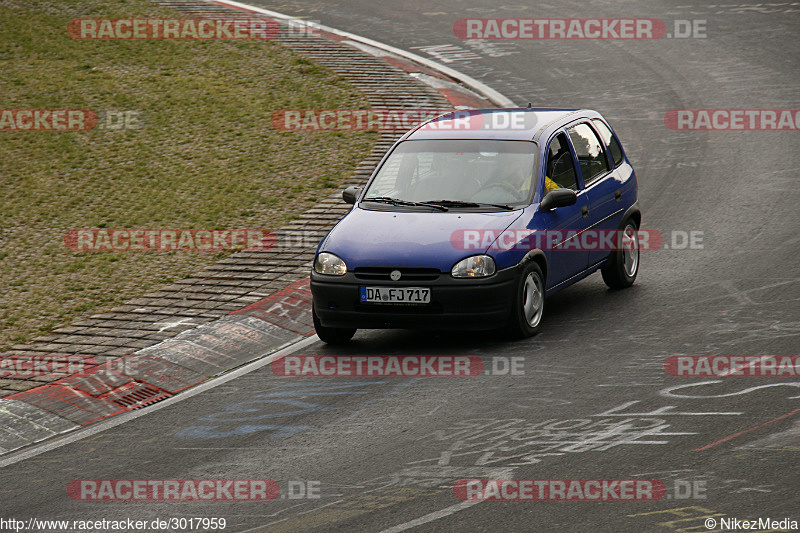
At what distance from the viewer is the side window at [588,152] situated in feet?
36.1

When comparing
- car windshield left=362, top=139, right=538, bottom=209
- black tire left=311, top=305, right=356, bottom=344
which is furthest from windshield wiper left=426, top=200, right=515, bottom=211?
black tire left=311, top=305, right=356, bottom=344

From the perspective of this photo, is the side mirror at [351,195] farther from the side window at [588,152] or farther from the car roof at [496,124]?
the side window at [588,152]

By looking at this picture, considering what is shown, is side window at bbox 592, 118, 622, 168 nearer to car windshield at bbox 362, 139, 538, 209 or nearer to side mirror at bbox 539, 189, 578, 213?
car windshield at bbox 362, 139, 538, 209

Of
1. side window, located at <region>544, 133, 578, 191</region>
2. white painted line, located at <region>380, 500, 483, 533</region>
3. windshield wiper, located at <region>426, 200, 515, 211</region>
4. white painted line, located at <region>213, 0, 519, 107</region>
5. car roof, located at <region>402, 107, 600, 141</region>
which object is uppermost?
white painted line, located at <region>213, 0, 519, 107</region>

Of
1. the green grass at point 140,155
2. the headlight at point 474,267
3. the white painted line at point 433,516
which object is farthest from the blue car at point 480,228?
the green grass at point 140,155

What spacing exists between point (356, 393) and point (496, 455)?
5.95ft

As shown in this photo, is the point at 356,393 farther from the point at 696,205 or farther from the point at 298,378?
the point at 696,205

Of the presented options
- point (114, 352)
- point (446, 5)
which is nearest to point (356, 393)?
point (114, 352)

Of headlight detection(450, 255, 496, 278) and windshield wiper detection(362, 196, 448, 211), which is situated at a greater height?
windshield wiper detection(362, 196, 448, 211)

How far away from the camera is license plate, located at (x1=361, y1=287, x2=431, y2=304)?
930 cm

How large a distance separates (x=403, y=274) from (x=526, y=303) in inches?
47.1

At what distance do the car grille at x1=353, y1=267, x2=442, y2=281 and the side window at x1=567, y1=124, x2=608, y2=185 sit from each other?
2403mm

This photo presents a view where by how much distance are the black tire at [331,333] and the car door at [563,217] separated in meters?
1.88

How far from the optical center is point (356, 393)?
8648 millimetres
